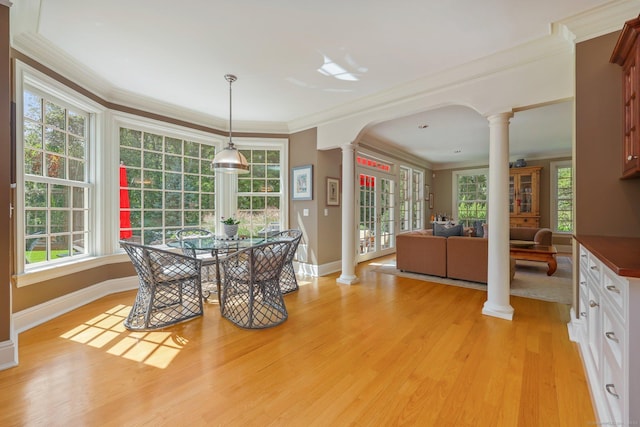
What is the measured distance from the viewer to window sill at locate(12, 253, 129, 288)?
255cm

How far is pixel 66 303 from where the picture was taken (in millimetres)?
2971

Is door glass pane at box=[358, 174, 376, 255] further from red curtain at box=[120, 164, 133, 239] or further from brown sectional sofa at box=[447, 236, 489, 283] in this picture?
red curtain at box=[120, 164, 133, 239]

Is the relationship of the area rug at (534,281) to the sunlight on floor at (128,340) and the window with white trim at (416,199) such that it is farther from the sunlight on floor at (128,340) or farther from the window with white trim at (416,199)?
the sunlight on floor at (128,340)

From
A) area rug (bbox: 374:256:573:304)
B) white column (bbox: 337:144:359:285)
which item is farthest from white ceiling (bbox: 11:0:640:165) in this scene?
area rug (bbox: 374:256:573:304)

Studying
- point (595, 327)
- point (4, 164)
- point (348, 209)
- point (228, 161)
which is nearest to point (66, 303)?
point (4, 164)

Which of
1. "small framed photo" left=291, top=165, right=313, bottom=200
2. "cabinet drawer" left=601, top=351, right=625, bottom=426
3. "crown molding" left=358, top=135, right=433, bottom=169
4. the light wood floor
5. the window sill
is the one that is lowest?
the light wood floor

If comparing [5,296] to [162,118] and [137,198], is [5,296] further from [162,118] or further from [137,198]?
[162,118]

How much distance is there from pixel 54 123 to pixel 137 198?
3.95 ft

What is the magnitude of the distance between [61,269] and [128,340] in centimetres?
131

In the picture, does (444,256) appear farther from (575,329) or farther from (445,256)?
(575,329)

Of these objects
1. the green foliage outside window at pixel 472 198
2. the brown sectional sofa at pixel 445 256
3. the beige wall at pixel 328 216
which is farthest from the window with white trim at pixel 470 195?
the beige wall at pixel 328 216

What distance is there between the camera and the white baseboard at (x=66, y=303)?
2.54 m

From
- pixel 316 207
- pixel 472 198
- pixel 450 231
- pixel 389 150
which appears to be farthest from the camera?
pixel 472 198

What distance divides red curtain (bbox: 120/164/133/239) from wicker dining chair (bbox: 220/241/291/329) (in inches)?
72.0
